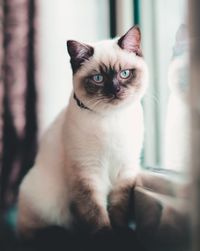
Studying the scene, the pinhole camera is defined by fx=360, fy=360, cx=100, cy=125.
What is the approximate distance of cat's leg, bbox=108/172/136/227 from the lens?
3.68 ft

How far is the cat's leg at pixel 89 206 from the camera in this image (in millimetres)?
1061

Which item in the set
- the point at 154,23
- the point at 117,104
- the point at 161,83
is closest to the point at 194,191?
the point at 117,104

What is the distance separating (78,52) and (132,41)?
0.55 feet

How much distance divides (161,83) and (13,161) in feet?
2.08

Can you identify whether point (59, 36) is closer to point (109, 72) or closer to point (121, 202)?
point (109, 72)

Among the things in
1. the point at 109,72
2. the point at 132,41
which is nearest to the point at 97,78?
the point at 109,72

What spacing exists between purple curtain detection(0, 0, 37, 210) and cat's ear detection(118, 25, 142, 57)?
41 centimetres

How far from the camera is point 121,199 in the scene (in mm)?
1129

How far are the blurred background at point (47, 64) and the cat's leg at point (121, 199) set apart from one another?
0.50 ft

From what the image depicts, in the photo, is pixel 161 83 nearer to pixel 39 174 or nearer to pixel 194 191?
pixel 39 174

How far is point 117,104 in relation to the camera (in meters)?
1.07

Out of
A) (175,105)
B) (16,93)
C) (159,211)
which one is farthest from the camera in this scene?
(16,93)

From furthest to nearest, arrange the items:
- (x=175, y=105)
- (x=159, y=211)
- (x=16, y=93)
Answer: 1. (x=16, y=93)
2. (x=175, y=105)
3. (x=159, y=211)

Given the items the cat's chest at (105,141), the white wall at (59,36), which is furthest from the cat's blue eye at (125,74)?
the white wall at (59,36)
